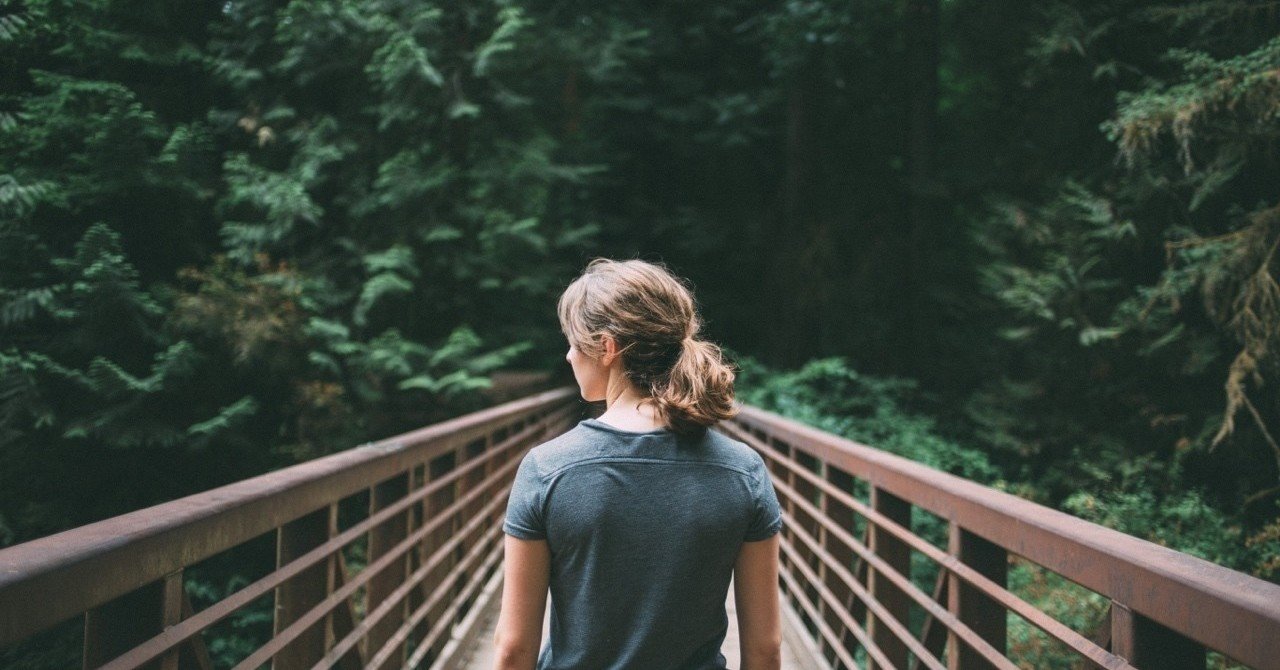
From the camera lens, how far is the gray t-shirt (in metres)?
1.62

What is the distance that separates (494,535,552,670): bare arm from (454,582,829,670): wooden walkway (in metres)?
2.63

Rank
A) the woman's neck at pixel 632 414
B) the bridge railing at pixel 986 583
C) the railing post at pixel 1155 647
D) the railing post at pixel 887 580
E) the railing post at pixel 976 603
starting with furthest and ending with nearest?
the railing post at pixel 887 580 → the railing post at pixel 976 603 → the woman's neck at pixel 632 414 → the railing post at pixel 1155 647 → the bridge railing at pixel 986 583

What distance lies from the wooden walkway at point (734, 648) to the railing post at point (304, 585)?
5.53 feet

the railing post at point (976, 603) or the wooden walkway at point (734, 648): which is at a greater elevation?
the railing post at point (976, 603)

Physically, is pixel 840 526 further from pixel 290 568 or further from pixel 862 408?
pixel 862 408

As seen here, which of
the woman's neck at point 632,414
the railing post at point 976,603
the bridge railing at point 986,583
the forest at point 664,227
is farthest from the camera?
the forest at point 664,227

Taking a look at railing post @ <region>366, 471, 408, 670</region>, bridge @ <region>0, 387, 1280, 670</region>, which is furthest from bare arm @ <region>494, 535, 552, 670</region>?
railing post @ <region>366, 471, 408, 670</region>

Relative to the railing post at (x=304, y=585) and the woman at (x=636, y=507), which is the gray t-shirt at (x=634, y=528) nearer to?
the woman at (x=636, y=507)

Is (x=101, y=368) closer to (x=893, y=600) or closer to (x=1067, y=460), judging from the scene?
(x=893, y=600)

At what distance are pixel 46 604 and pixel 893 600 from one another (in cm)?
304

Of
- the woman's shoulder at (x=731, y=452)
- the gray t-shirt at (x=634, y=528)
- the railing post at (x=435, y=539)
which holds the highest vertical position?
the woman's shoulder at (x=731, y=452)

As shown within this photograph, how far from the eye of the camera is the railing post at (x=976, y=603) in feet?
8.28

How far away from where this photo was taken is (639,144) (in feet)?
59.6

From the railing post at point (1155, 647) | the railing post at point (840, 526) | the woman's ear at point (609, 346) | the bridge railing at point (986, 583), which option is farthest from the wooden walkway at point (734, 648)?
the woman's ear at point (609, 346)
